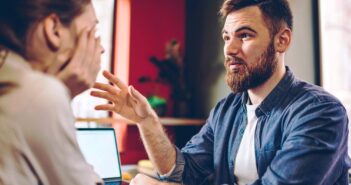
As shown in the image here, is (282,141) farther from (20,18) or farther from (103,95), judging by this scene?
(20,18)

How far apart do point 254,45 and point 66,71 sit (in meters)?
0.98

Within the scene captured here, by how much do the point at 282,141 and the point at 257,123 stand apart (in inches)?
6.2

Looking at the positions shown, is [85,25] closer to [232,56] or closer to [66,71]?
[66,71]

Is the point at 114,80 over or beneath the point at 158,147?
over

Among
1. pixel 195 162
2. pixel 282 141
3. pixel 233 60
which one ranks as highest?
pixel 233 60

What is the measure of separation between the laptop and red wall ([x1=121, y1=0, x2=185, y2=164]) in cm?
109

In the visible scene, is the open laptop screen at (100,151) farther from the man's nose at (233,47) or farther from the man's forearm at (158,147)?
the man's nose at (233,47)

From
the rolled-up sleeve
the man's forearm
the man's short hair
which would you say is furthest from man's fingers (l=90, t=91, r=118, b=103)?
the man's short hair

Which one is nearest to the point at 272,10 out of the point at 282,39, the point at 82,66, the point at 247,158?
the point at 282,39

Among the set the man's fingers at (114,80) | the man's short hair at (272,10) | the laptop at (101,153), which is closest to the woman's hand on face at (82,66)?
the man's fingers at (114,80)

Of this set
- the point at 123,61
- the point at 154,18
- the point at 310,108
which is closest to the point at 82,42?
the point at 310,108

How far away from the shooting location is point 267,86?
1467 mm

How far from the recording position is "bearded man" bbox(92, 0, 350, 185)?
1139mm

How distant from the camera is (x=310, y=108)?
3.99 ft
